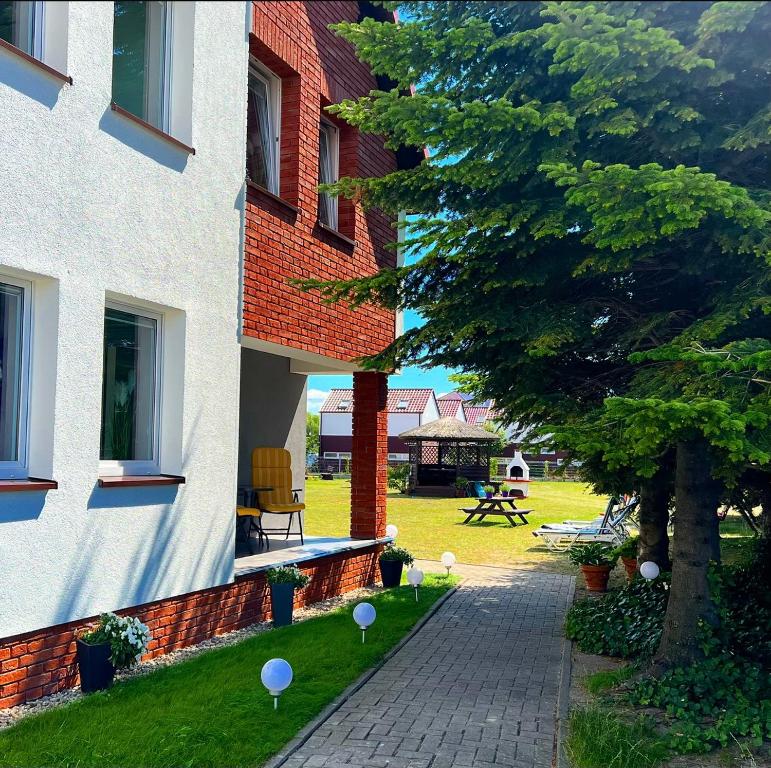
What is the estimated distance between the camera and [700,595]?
18.6 feet

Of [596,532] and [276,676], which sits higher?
[276,676]

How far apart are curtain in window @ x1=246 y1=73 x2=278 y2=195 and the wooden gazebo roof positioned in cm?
2185

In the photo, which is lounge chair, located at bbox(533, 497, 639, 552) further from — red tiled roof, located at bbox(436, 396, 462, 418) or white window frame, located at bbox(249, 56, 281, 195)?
red tiled roof, located at bbox(436, 396, 462, 418)

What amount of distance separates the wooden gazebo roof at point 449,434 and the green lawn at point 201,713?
22874mm

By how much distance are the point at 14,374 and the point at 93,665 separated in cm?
208

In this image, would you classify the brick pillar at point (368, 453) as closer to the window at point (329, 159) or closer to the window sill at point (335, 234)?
the window sill at point (335, 234)

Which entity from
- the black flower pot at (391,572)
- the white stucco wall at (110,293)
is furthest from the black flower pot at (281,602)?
the black flower pot at (391,572)

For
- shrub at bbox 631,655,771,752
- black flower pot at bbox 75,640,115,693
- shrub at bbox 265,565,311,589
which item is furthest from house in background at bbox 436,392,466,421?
black flower pot at bbox 75,640,115,693

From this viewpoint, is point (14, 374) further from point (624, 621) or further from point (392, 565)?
point (392, 565)

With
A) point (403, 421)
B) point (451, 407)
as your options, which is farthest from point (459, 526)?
point (451, 407)

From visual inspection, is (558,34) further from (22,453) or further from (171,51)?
(22,453)

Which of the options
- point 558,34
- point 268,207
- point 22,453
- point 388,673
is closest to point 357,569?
point 388,673

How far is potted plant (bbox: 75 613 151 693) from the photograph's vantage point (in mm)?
5211

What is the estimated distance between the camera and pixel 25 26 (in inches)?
212
